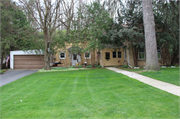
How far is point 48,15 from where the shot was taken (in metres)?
14.8

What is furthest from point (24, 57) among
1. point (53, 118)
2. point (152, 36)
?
point (53, 118)

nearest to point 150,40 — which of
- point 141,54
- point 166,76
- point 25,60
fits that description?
point 166,76

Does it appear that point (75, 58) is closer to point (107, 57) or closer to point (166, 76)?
point (107, 57)

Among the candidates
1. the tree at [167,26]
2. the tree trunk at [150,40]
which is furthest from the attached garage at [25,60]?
the tree at [167,26]

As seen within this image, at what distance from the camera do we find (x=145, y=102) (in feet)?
13.3

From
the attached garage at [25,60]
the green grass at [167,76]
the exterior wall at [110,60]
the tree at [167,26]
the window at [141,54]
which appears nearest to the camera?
the green grass at [167,76]

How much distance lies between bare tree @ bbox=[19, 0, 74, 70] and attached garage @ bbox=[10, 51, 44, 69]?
11.5ft

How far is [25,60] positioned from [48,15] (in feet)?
24.5

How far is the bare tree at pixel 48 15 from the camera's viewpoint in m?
14.0

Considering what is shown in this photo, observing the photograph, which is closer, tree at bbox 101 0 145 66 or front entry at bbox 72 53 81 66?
tree at bbox 101 0 145 66

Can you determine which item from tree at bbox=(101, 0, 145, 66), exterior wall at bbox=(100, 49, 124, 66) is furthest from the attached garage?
tree at bbox=(101, 0, 145, 66)

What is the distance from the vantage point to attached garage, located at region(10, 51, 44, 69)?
59.2 feet

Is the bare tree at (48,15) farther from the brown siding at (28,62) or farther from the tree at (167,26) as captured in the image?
the tree at (167,26)

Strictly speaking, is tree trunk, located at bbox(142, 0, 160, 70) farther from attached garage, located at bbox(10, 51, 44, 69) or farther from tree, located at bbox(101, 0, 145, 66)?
attached garage, located at bbox(10, 51, 44, 69)
